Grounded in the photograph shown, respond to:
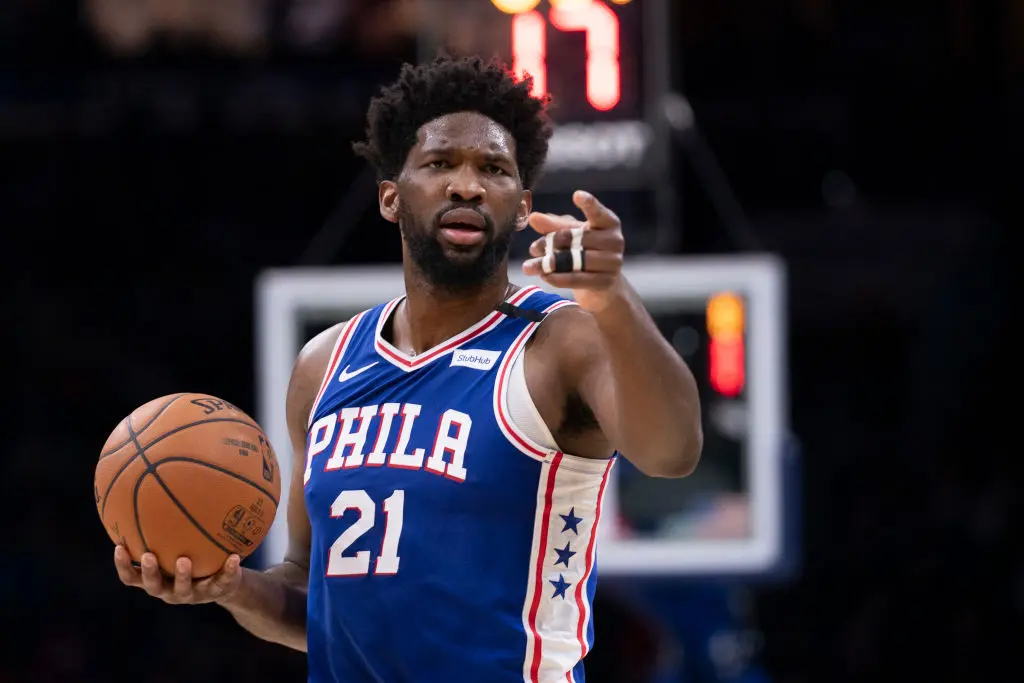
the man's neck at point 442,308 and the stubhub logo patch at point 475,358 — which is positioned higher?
→ the man's neck at point 442,308

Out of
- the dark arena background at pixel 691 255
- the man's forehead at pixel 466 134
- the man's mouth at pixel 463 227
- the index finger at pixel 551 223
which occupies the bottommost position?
the dark arena background at pixel 691 255

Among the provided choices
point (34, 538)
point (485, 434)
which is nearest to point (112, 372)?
point (34, 538)

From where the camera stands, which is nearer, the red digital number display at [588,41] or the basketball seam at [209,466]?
the basketball seam at [209,466]

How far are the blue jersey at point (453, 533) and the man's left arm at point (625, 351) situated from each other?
0.27m

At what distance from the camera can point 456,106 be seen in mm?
3029

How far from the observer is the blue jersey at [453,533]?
8.98 ft

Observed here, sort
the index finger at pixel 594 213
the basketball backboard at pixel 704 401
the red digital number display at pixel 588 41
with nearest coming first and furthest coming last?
the index finger at pixel 594 213
the red digital number display at pixel 588 41
the basketball backboard at pixel 704 401

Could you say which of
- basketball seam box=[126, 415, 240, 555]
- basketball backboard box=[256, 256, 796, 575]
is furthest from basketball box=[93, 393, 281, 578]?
basketball backboard box=[256, 256, 796, 575]

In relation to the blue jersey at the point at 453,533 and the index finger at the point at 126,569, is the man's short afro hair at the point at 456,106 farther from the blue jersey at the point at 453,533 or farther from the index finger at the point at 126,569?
the index finger at the point at 126,569

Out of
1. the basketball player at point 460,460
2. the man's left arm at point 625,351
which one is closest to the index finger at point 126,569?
the basketball player at point 460,460

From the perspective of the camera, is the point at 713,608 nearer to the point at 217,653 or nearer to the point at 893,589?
the point at 893,589

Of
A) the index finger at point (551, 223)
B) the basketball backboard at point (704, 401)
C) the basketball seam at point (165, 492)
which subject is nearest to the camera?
the index finger at point (551, 223)

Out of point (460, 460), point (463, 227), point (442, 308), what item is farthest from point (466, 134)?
point (460, 460)

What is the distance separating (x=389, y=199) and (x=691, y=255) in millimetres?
6518
